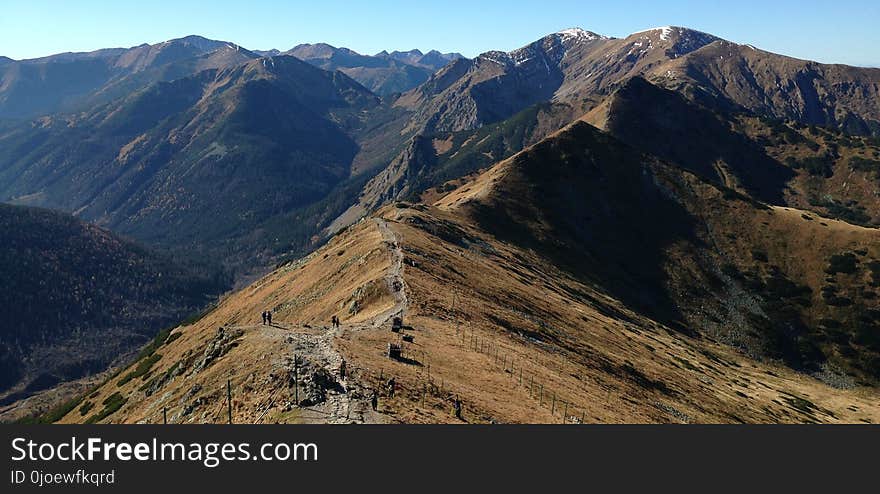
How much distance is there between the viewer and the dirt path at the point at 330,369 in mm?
31719

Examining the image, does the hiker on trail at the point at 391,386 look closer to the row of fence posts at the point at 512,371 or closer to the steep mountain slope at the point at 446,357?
the steep mountain slope at the point at 446,357

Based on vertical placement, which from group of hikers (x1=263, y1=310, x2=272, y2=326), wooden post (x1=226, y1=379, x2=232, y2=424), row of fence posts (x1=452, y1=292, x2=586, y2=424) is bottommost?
row of fence posts (x1=452, y1=292, x2=586, y2=424)

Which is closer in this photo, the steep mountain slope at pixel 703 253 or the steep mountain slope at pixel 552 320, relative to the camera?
the steep mountain slope at pixel 552 320

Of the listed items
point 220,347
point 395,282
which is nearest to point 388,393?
point 220,347

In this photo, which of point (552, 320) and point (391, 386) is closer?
point (391, 386)

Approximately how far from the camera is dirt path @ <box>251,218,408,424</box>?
104ft

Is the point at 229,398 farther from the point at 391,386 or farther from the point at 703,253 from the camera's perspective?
the point at 703,253

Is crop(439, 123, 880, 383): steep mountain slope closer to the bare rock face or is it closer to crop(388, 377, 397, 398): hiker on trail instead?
the bare rock face

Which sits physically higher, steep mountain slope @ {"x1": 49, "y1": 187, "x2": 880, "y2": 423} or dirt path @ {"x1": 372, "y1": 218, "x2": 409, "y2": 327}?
dirt path @ {"x1": 372, "y1": 218, "x2": 409, "y2": 327}

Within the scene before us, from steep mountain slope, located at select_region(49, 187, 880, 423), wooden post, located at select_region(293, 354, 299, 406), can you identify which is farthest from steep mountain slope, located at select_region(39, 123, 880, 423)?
steep mountain slope, located at select_region(49, 187, 880, 423)

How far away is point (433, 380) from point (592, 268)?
11357 cm

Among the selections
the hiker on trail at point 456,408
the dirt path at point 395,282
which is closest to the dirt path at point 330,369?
the dirt path at point 395,282

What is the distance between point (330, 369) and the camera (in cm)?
3862

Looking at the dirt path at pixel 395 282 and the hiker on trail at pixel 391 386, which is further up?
the dirt path at pixel 395 282
